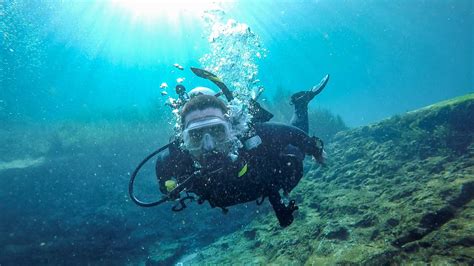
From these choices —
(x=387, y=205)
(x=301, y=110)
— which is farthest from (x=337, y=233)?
(x=301, y=110)

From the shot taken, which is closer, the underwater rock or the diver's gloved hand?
the diver's gloved hand

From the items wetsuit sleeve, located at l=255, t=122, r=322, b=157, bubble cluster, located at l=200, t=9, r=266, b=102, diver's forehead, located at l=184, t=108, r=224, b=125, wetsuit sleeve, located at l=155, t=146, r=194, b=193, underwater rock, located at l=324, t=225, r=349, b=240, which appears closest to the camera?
diver's forehead, located at l=184, t=108, r=224, b=125

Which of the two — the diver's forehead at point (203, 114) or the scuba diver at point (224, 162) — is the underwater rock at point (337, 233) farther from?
the diver's forehead at point (203, 114)

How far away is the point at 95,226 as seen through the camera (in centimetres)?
953

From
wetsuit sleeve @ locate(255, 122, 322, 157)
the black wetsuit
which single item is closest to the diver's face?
the black wetsuit

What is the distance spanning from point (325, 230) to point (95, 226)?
770cm

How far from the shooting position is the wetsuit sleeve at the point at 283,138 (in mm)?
4500

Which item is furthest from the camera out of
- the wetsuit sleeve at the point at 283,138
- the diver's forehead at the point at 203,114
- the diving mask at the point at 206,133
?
the wetsuit sleeve at the point at 283,138

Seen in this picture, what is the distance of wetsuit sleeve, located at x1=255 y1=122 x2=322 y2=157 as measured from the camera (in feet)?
14.8

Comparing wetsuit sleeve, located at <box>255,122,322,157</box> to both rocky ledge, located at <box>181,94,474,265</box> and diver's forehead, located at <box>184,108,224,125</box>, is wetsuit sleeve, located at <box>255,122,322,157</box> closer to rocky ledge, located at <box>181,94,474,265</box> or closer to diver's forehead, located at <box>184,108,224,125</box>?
diver's forehead, located at <box>184,108,224,125</box>

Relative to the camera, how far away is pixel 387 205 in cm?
523

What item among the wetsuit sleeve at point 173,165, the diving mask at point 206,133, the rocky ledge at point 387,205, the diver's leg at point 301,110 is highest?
the diving mask at point 206,133

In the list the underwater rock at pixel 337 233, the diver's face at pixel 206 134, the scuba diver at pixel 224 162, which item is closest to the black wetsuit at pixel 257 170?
the scuba diver at pixel 224 162

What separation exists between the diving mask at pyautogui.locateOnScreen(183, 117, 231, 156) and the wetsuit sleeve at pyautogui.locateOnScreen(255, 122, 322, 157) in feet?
2.75
